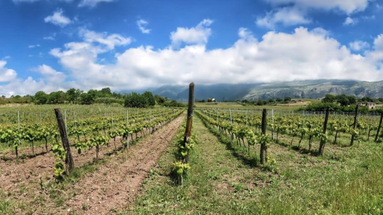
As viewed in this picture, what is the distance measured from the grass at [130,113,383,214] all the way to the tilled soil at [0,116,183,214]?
0.51 metres

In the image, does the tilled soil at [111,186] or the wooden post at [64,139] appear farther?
the wooden post at [64,139]

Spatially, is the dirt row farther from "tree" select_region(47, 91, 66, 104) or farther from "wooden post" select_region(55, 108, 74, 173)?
"tree" select_region(47, 91, 66, 104)

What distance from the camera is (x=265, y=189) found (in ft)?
19.1

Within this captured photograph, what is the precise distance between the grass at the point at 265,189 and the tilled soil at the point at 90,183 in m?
0.51

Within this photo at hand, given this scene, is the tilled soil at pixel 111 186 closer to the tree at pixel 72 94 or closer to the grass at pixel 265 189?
the grass at pixel 265 189

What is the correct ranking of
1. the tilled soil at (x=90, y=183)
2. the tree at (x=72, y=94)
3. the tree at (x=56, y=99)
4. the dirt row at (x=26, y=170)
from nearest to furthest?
1. the tilled soil at (x=90, y=183)
2. the dirt row at (x=26, y=170)
3. the tree at (x=56, y=99)
4. the tree at (x=72, y=94)

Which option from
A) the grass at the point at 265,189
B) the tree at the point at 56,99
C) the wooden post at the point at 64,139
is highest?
the tree at the point at 56,99

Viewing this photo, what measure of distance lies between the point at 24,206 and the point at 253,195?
571cm

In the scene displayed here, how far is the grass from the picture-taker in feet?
15.1

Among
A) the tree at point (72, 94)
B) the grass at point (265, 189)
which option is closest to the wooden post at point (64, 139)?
the grass at point (265, 189)

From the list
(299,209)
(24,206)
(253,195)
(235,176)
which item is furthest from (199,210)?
(24,206)

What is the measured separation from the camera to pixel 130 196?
18.0ft

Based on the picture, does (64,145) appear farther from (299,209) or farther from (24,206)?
(299,209)

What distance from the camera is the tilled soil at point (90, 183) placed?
4922mm
